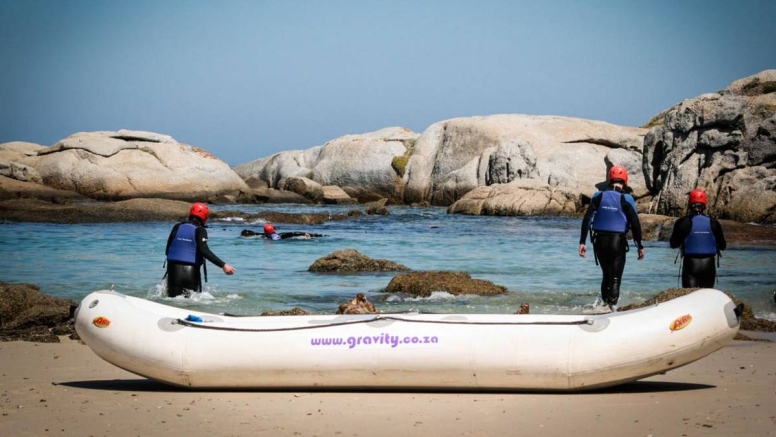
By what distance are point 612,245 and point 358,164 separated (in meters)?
47.6

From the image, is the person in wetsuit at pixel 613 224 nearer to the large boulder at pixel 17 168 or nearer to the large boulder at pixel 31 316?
the large boulder at pixel 31 316

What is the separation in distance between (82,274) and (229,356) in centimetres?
1097

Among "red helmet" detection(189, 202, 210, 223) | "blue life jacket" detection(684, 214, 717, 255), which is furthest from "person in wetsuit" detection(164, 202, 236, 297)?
"blue life jacket" detection(684, 214, 717, 255)

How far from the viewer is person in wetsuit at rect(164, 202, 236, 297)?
10.6 metres

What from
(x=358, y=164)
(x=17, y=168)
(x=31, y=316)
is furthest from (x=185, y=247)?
(x=358, y=164)

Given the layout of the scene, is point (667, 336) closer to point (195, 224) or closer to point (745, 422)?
point (745, 422)

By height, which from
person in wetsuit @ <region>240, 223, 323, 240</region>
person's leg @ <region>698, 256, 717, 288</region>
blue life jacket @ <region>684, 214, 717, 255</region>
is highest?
blue life jacket @ <region>684, 214, 717, 255</region>

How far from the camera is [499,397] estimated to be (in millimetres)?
6949

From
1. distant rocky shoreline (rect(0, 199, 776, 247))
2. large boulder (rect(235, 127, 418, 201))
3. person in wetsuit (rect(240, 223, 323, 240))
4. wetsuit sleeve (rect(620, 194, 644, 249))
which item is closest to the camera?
wetsuit sleeve (rect(620, 194, 644, 249))

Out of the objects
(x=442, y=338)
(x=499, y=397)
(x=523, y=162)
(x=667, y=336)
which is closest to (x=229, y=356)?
(x=442, y=338)

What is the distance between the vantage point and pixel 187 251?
10.8 metres

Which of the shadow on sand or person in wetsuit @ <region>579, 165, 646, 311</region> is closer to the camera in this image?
the shadow on sand

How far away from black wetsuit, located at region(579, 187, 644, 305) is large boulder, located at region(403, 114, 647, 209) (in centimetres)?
2886

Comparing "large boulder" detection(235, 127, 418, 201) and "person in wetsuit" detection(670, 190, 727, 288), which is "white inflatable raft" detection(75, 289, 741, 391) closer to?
"person in wetsuit" detection(670, 190, 727, 288)
